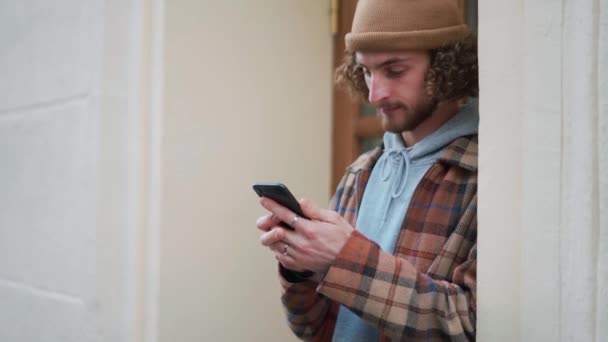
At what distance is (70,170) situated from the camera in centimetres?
144

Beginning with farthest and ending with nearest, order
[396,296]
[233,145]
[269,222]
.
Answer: [233,145]
[269,222]
[396,296]

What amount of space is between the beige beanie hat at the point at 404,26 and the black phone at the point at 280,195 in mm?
388

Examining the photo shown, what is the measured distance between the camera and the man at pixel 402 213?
808 mm

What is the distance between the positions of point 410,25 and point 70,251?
1.07 metres

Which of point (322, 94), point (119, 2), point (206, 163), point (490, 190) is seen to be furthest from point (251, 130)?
point (490, 190)

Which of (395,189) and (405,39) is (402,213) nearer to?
(395,189)

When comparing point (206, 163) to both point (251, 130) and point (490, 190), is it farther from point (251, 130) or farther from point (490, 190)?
point (490, 190)

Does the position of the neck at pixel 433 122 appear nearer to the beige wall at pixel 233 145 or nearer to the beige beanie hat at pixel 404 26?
the beige beanie hat at pixel 404 26

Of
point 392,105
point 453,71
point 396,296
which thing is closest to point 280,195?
point 396,296

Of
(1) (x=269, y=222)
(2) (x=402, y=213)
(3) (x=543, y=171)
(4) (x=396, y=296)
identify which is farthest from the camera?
(2) (x=402, y=213)

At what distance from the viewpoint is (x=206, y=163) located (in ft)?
4.36

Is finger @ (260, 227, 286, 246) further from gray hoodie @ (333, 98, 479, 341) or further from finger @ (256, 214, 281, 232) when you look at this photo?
gray hoodie @ (333, 98, 479, 341)

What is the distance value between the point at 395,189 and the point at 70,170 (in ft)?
3.00

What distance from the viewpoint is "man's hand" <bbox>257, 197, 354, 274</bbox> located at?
32.6 inches
